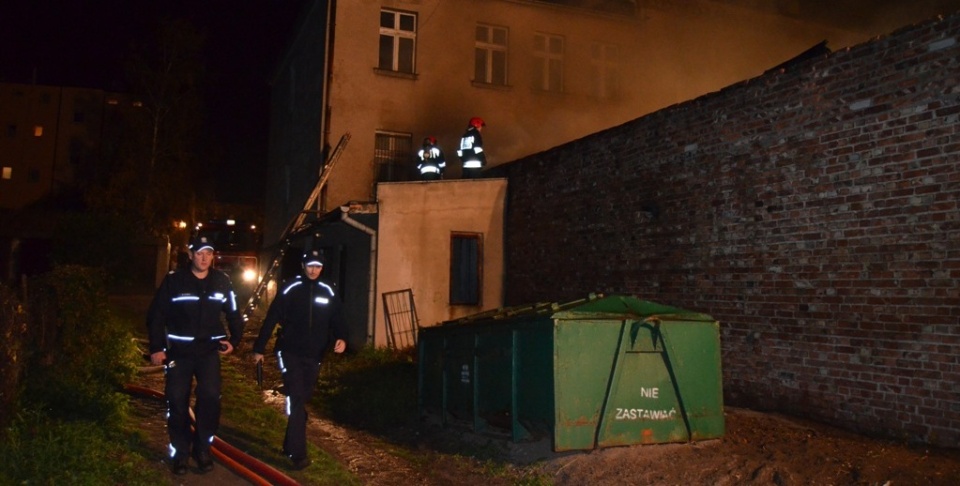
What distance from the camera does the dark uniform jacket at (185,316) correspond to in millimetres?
5434

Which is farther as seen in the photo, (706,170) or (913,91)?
(706,170)

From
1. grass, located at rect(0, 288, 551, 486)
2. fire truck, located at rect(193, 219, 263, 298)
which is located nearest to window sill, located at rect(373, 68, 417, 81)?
grass, located at rect(0, 288, 551, 486)

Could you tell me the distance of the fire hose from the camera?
17.5 ft

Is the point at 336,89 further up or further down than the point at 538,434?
further up

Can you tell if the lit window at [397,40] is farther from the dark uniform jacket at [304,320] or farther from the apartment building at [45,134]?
the apartment building at [45,134]

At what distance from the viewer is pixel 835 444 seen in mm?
6402

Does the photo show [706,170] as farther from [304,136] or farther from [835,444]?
[304,136]

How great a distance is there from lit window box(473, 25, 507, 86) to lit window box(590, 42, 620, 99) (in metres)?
2.59

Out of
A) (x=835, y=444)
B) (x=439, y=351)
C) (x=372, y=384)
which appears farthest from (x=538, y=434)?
(x=372, y=384)

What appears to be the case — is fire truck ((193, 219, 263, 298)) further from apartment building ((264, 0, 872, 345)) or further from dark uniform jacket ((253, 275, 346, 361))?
dark uniform jacket ((253, 275, 346, 361))

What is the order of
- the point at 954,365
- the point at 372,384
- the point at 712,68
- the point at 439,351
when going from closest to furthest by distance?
the point at 954,365, the point at 439,351, the point at 372,384, the point at 712,68

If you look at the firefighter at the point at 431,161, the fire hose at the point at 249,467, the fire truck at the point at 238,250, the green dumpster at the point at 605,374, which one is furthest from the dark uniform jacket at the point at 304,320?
the fire truck at the point at 238,250

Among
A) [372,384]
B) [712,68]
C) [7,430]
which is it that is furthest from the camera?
[712,68]

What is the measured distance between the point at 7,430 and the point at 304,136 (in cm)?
1518
